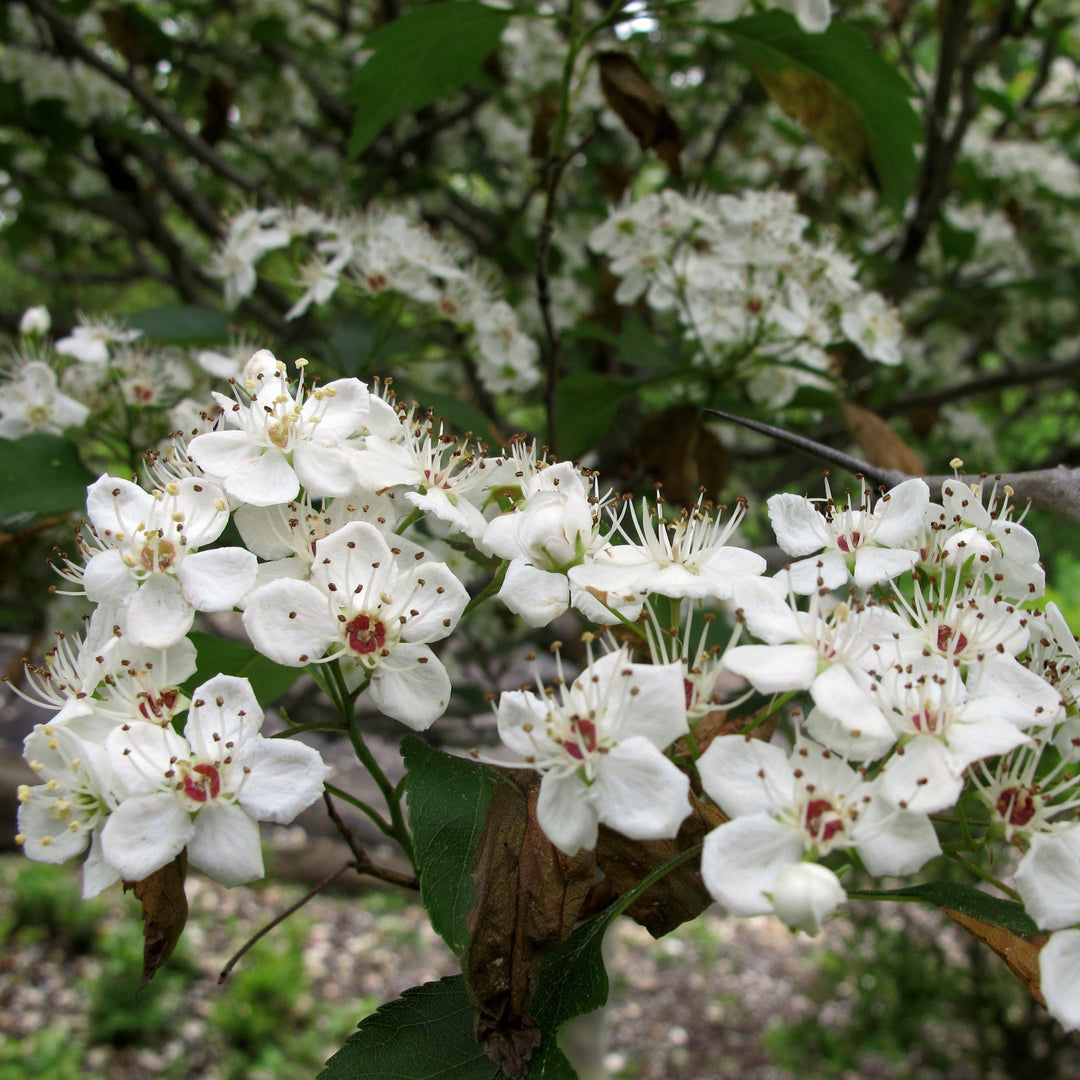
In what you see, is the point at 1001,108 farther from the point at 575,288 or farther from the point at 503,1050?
the point at 503,1050

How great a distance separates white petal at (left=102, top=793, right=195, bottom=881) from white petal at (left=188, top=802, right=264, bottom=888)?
18 millimetres

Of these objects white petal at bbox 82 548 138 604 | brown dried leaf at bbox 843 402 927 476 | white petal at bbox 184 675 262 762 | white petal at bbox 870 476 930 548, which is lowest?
white petal at bbox 184 675 262 762

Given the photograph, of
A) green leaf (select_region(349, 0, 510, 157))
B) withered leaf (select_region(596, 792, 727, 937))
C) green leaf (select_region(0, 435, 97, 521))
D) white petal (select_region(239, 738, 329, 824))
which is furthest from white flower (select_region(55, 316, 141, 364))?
withered leaf (select_region(596, 792, 727, 937))

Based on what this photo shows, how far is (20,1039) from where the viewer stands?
4320 millimetres

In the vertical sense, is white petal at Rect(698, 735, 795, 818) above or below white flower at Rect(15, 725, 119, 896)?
above

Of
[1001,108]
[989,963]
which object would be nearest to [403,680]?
[1001,108]

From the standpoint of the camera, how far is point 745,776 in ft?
2.82

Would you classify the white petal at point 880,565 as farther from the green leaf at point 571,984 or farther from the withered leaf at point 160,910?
the withered leaf at point 160,910

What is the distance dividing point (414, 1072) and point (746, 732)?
44 cm

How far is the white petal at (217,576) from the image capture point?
3.15 feet

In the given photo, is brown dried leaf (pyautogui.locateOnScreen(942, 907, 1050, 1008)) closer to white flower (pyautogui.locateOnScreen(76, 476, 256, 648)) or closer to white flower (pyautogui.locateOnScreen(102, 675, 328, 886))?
white flower (pyautogui.locateOnScreen(102, 675, 328, 886))

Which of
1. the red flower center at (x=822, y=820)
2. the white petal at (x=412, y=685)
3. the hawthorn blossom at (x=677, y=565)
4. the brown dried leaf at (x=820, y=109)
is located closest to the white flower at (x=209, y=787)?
the white petal at (x=412, y=685)

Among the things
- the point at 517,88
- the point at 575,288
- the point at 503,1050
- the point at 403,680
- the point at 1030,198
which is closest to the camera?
the point at 503,1050

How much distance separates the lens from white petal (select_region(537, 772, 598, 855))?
828 millimetres
